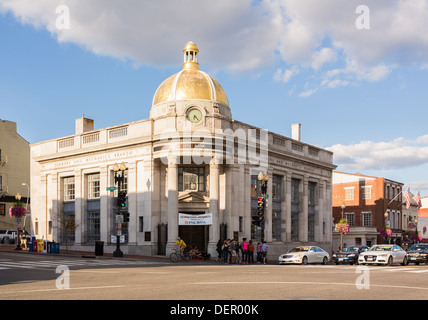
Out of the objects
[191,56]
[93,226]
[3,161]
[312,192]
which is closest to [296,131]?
[312,192]

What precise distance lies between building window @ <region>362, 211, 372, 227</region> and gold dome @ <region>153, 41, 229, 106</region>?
41.3 metres

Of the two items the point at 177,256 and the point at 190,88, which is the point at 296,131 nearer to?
the point at 190,88

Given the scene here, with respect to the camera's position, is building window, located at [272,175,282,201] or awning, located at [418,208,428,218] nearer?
building window, located at [272,175,282,201]

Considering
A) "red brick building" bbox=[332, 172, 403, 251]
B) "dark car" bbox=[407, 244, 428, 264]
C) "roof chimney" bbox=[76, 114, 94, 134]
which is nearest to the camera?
"dark car" bbox=[407, 244, 428, 264]

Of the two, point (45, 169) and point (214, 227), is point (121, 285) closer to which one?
point (214, 227)

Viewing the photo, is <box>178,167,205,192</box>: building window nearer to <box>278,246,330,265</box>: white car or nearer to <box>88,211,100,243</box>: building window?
<box>88,211,100,243</box>: building window

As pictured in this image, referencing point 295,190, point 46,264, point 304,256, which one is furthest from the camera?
point 295,190

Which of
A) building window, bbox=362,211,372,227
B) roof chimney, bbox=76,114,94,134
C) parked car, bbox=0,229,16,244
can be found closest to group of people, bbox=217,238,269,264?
roof chimney, bbox=76,114,94,134

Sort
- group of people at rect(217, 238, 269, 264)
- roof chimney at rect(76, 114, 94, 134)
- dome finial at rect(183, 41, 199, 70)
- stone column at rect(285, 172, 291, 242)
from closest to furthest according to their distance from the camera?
1. group of people at rect(217, 238, 269, 264)
2. dome finial at rect(183, 41, 199, 70)
3. stone column at rect(285, 172, 291, 242)
4. roof chimney at rect(76, 114, 94, 134)

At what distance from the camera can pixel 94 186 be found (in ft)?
160

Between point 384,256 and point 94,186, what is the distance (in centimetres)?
2694

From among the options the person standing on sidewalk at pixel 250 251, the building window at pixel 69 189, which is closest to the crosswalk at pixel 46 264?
the person standing on sidewalk at pixel 250 251

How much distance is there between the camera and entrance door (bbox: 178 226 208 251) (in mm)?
43281

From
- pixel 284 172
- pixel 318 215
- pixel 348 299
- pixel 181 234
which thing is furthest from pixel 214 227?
pixel 348 299
